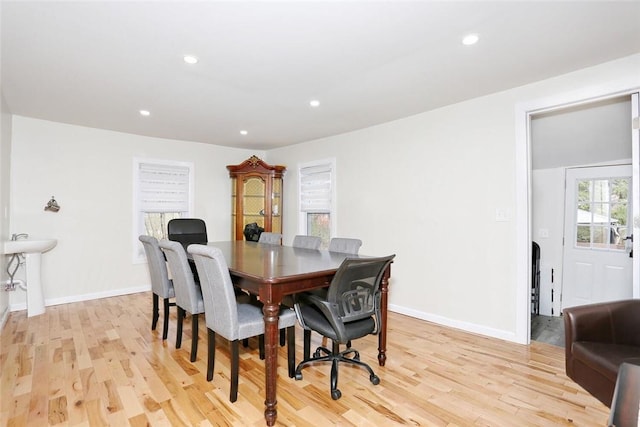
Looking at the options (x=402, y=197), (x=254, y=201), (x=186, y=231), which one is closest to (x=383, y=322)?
(x=402, y=197)

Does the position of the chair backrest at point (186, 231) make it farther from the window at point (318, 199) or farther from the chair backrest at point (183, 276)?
the window at point (318, 199)

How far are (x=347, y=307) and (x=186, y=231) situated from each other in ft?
9.37

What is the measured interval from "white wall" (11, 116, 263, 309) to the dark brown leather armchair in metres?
5.04

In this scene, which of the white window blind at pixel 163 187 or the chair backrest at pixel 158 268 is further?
the white window blind at pixel 163 187

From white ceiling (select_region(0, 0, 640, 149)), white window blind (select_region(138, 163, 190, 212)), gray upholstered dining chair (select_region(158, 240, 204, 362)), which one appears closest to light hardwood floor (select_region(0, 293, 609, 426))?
gray upholstered dining chair (select_region(158, 240, 204, 362))

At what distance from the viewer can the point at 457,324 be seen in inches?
130

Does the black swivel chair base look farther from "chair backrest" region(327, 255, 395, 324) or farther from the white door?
the white door

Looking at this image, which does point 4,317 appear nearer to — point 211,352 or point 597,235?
point 211,352

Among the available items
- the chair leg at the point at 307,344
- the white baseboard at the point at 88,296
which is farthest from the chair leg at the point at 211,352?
the white baseboard at the point at 88,296

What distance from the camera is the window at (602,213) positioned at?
3386 mm

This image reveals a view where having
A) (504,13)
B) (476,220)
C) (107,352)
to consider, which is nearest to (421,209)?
(476,220)

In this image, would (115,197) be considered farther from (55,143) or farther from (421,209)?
(421,209)

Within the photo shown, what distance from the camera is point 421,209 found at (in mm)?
3619

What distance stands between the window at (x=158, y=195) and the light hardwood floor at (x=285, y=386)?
6.39ft
